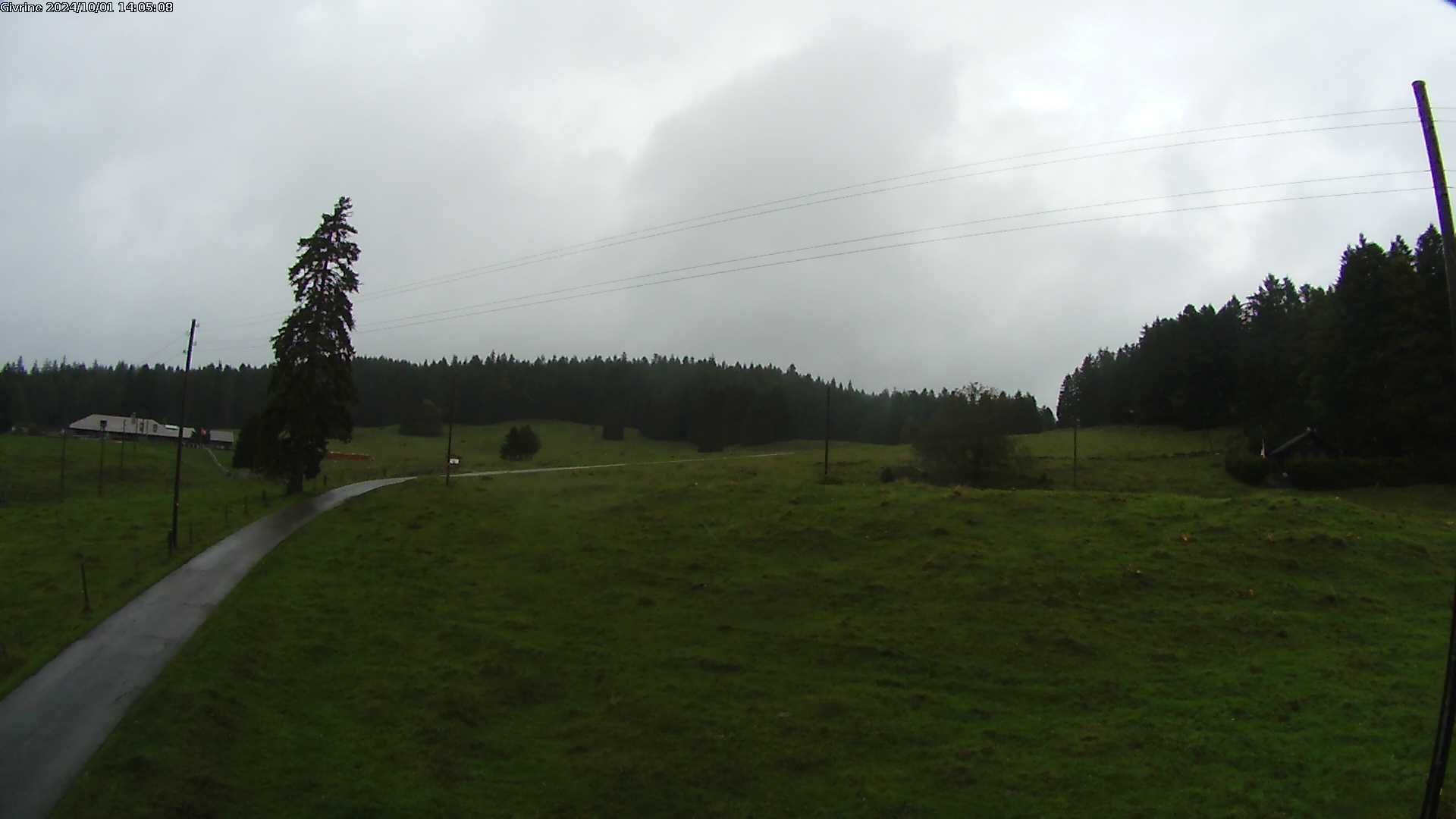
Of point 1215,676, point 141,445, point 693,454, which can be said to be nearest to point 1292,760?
point 1215,676

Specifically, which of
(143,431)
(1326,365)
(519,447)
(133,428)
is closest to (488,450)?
(519,447)

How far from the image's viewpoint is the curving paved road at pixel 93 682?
19844mm

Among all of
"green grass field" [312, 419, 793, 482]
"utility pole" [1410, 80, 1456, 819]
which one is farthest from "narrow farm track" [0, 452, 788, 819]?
"green grass field" [312, 419, 793, 482]

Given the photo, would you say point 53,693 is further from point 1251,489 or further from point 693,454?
point 693,454

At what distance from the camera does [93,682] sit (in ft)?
81.8

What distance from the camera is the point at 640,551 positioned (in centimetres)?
4066

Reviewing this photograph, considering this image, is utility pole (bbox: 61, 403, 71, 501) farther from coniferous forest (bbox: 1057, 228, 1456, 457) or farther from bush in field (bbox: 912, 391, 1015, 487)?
coniferous forest (bbox: 1057, 228, 1456, 457)

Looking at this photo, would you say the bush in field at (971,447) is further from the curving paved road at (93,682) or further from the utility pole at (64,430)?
the utility pole at (64,430)

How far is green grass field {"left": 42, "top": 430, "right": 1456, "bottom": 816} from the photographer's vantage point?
20.7 meters

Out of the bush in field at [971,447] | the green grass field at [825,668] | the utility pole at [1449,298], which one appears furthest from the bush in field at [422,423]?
Result: the utility pole at [1449,298]

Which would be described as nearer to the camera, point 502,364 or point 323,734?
point 323,734

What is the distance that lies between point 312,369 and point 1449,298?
5242 centimetres

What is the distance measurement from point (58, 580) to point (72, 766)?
2153cm

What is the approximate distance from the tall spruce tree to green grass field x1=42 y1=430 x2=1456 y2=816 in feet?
36.5
